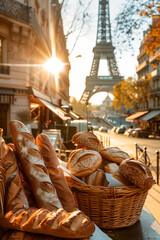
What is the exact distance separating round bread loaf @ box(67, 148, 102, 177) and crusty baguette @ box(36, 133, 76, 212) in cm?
36

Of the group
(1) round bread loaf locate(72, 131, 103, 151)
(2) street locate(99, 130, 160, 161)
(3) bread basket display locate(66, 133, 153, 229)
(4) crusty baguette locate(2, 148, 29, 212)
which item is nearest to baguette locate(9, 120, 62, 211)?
(4) crusty baguette locate(2, 148, 29, 212)

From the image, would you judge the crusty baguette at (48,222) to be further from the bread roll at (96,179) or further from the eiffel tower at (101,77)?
the eiffel tower at (101,77)

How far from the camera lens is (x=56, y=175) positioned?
1.36m

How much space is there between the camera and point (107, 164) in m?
1.94

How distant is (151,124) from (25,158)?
41183mm

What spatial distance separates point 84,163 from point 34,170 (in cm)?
61

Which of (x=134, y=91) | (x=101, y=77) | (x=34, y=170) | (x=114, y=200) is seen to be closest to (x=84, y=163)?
(x=114, y=200)

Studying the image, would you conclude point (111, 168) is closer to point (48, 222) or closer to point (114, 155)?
point (114, 155)

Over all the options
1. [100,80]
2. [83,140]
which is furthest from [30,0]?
[100,80]

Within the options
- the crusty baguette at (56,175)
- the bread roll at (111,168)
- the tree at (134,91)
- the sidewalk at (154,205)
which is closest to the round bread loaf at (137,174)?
the bread roll at (111,168)

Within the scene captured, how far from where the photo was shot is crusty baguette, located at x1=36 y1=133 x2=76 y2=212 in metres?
1.24

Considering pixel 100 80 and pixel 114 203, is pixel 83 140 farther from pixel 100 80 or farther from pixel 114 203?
pixel 100 80

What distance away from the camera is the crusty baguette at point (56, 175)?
4.08 ft

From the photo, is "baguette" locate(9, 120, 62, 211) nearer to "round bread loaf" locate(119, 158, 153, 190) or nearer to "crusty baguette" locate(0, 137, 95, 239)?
"crusty baguette" locate(0, 137, 95, 239)
